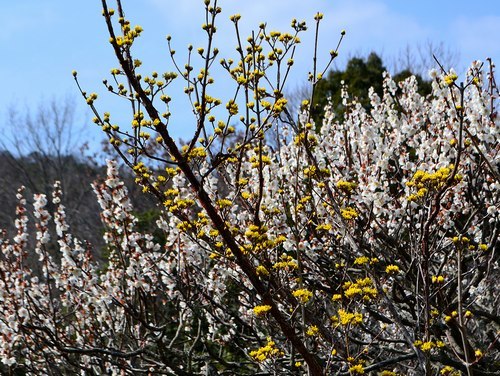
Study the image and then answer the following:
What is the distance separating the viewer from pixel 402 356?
4457 millimetres

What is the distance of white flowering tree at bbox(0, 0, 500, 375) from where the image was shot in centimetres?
358

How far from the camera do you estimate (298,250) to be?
3678 millimetres

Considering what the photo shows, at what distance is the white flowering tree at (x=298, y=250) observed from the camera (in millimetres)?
3580

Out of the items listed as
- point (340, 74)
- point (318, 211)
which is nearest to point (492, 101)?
point (318, 211)

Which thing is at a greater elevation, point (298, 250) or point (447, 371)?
point (298, 250)

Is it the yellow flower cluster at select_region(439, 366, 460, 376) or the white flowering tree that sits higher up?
the white flowering tree

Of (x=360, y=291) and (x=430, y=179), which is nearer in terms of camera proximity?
(x=360, y=291)

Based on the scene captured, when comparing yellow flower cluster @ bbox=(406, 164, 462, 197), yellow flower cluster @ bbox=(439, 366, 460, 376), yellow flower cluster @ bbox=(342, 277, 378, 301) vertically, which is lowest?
yellow flower cluster @ bbox=(439, 366, 460, 376)

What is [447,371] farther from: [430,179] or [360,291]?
[430,179]

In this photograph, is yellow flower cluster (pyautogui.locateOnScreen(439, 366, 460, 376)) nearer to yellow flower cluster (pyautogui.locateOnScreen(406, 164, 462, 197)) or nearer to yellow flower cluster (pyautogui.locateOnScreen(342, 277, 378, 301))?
yellow flower cluster (pyautogui.locateOnScreen(342, 277, 378, 301))

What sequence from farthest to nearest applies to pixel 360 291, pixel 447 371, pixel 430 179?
pixel 447 371, pixel 430 179, pixel 360 291

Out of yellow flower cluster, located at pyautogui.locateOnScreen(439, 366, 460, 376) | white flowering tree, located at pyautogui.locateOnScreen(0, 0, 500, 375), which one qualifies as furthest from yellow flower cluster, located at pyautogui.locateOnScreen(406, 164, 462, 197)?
yellow flower cluster, located at pyautogui.locateOnScreen(439, 366, 460, 376)

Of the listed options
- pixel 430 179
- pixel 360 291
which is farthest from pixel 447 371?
pixel 430 179

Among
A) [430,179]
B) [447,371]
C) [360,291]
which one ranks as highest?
[430,179]
